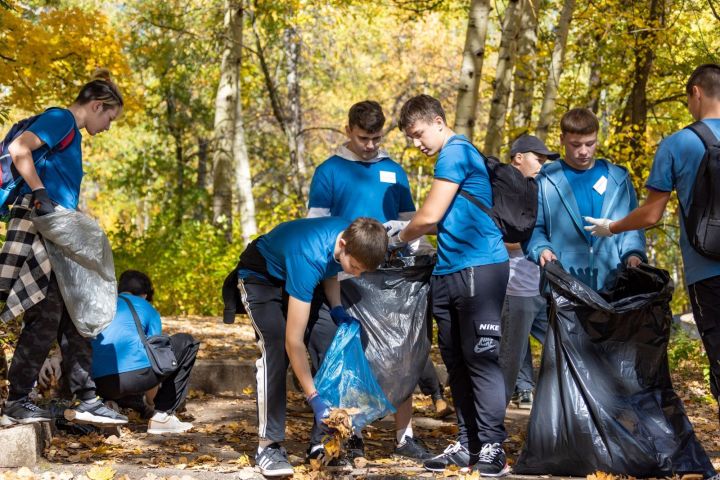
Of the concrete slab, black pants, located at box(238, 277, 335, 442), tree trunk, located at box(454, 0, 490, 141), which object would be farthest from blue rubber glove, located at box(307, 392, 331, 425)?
tree trunk, located at box(454, 0, 490, 141)

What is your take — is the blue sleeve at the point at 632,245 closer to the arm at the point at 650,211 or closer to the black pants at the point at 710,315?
the arm at the point at 650,211

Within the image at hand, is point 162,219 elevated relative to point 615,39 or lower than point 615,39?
lower

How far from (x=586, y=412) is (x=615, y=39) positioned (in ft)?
32.8

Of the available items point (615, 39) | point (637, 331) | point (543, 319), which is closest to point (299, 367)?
point (637, 331)

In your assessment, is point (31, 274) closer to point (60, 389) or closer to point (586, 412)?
point (60, 389)

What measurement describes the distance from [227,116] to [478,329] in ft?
37.6

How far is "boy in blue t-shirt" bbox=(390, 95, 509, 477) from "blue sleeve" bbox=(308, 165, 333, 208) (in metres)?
0.86

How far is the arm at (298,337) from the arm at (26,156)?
1.53m

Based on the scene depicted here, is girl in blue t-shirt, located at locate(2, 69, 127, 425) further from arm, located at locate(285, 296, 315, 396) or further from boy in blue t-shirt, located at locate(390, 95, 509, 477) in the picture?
boy in blue t-shirt, located at locate(390, 95, 509, 477)

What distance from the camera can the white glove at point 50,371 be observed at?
18.9 feet

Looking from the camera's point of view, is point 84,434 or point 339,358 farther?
point 84,434

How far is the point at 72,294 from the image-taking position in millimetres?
4797

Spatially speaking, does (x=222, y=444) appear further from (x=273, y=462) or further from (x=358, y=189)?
(x=358, y=189)

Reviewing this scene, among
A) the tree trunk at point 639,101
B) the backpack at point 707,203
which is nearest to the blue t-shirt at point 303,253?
the backpack at point 707,203
